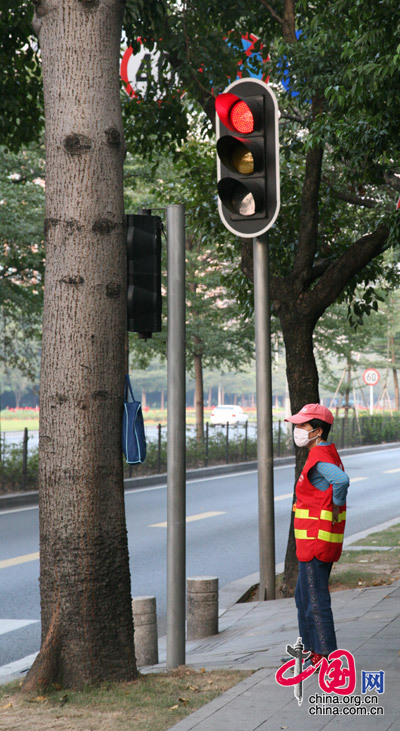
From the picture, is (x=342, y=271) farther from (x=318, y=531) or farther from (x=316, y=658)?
(x=316, y=658)

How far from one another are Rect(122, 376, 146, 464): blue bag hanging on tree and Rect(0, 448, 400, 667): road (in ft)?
9.03

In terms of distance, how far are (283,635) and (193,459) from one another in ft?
62.5

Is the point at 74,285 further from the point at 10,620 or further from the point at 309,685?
the point at 10,620

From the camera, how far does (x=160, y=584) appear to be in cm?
988

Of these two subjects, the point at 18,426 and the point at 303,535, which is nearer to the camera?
the point at 303,535

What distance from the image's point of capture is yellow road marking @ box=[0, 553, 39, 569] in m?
10.9

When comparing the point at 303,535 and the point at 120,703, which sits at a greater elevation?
the point at 303,535

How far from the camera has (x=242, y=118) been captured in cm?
608

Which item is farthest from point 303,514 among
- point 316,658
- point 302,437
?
point 316,658

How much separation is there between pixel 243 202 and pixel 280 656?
117 inches

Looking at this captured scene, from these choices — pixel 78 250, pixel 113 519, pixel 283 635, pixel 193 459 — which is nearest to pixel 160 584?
pixel 283 635

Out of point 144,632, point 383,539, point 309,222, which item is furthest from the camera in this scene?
point 383,539

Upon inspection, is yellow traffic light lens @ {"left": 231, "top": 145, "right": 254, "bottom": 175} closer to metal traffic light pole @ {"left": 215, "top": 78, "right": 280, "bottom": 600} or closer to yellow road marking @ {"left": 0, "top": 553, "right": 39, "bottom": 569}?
metal traffic light pole @ {"left": 215, "top": 78, "right": 280, "bottom": 600}

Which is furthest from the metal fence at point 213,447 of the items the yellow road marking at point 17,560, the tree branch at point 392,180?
the tree branch at point 392,180
